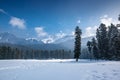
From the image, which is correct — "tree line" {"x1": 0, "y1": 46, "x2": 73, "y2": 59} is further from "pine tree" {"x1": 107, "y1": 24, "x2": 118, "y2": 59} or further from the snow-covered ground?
the snow-covered ground

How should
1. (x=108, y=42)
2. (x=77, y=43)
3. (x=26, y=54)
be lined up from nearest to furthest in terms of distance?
1. (x=108, y=42)
2. (x=77, y=43)
3. (x=26, y=54)

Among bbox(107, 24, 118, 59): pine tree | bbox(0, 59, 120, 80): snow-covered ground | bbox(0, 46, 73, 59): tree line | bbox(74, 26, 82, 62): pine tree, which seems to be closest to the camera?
bbox(0, 59, 120, 80): snow-covered ground

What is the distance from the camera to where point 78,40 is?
61.2 m

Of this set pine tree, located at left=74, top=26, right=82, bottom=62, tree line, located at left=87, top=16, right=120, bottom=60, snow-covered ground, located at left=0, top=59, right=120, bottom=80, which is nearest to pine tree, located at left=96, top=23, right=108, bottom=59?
tree line, located at left=87, top=16, right=120, bottom=60

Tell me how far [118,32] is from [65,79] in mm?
42959

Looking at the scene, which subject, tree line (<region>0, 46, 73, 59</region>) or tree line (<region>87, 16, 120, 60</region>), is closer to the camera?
tree line (<region>87, 16, 120, 60</region>)

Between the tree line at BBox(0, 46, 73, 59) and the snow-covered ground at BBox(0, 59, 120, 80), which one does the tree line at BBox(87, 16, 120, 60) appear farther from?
the tree line at BBox(0, 46, 73, 59)

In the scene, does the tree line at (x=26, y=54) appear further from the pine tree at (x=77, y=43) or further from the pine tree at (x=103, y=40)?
the pine tree at (x=103, y=40)

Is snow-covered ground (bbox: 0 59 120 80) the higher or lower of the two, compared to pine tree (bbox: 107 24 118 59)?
lower

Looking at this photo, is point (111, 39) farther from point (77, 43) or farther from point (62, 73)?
point (62, 73)

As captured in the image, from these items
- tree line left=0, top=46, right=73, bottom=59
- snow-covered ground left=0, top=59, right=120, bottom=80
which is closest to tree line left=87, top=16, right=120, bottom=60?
snow-covered ground left=0, top=59, right=120, bottom=80

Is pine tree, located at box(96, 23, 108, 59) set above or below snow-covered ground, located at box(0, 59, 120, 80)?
above

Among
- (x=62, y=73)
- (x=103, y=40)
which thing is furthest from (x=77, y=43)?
(x=62, y=73)

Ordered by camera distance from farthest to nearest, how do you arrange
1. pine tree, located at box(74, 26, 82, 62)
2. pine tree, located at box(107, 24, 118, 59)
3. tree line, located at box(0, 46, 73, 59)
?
tree line, located at box(0, 46, 73, 59), pine tree, located at box(74, 26, 82, 62), pine tree, located at box(107, 24, 118, 59)
